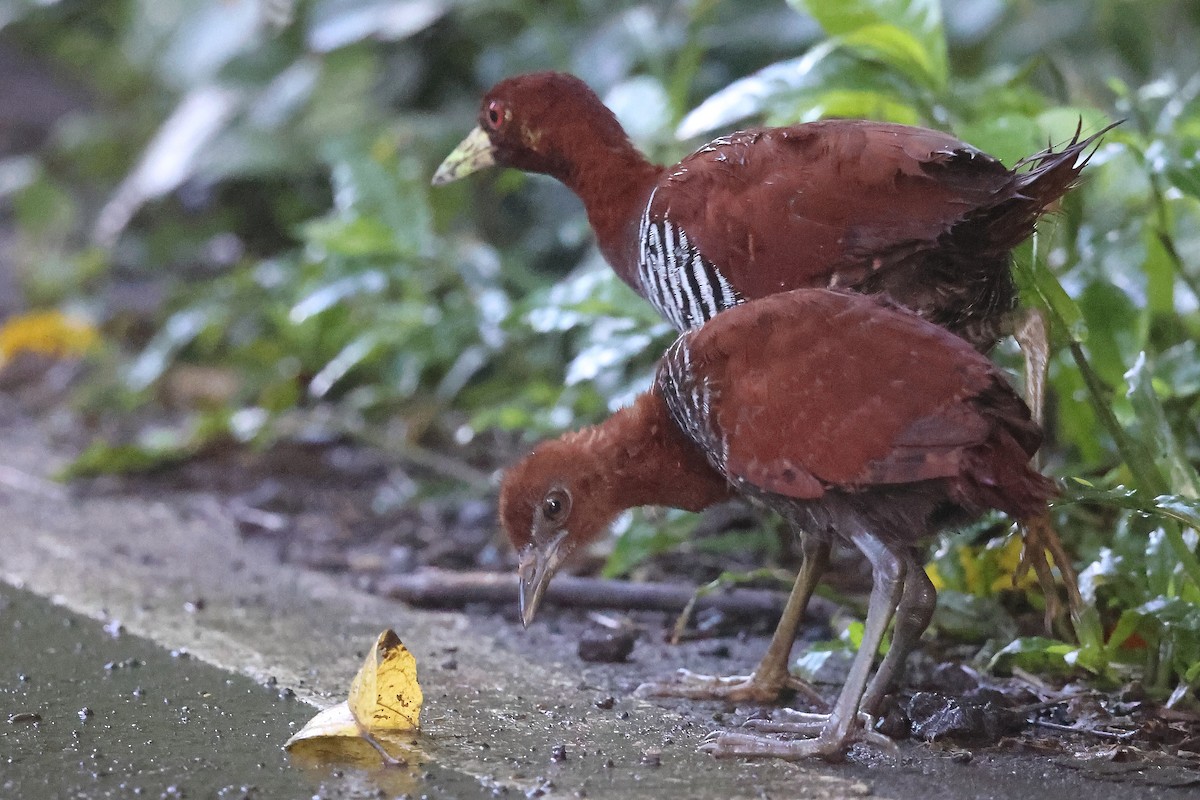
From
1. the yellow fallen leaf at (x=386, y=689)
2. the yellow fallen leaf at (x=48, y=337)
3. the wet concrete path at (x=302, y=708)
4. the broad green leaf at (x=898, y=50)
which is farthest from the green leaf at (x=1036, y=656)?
the yellow fallen leaf at (x=48, y=337)

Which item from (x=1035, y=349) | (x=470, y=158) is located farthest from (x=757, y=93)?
(x=1035, y=349)

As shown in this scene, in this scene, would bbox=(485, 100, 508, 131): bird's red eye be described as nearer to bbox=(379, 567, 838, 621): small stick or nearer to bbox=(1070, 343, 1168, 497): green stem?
bbox=(379, 567, 838, 621): small stick

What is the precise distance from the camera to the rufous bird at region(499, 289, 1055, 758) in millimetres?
2174

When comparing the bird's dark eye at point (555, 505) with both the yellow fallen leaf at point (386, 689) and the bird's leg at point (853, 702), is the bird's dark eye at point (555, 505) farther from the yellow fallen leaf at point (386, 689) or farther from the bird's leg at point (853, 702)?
the bird's leg at point (853, 702)

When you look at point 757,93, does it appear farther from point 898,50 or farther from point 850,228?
point 850,228

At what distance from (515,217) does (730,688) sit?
151 inches

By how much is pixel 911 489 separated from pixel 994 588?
85 cm

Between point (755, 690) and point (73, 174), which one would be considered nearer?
point (755, 690)

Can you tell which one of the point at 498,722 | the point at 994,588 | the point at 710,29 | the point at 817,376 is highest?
the point at 710,29

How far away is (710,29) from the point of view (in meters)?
5.54

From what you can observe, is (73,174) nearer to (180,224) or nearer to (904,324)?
(180,224)

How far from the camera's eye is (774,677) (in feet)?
9.11

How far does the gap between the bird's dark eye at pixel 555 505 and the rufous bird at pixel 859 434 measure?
0.96 feet

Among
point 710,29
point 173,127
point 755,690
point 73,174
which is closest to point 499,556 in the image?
point 755,690
